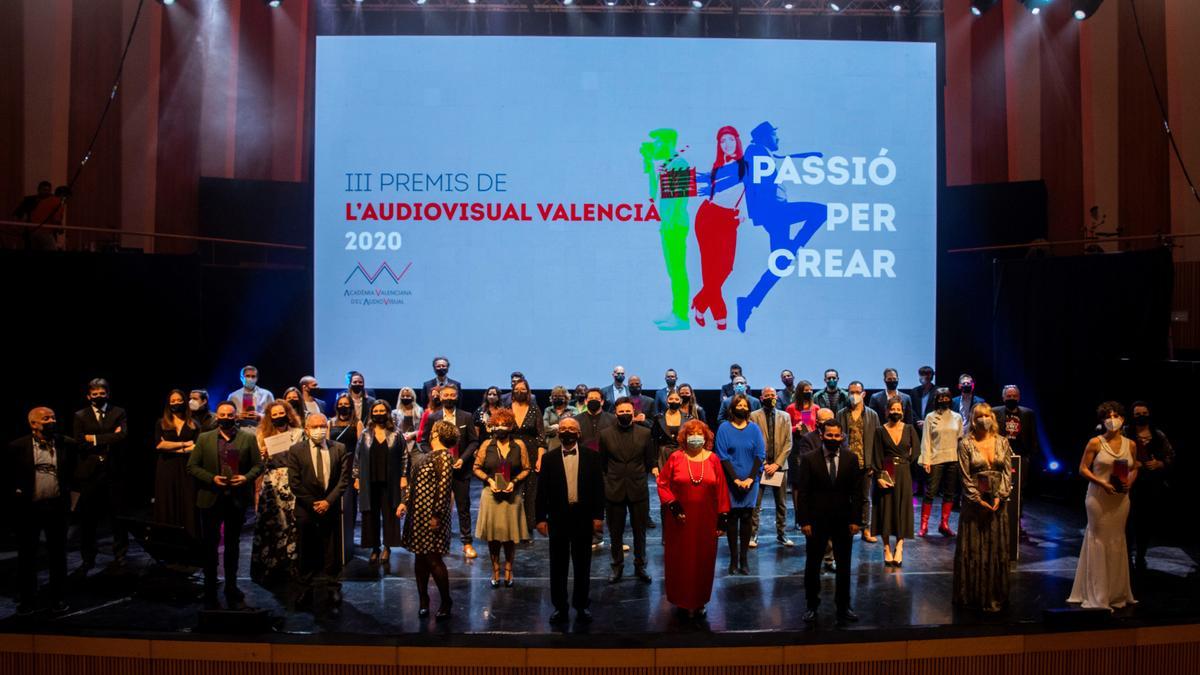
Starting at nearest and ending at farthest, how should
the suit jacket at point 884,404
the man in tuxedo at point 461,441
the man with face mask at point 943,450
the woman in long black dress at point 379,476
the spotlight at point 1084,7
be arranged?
the woman in long black dress at point 379,476 < the man in tuxedo at point 461,441 < the man with face mask at point 943,450 < the suit jacket at point 884,404 < the spotlight at point 1084,7

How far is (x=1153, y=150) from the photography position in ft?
36.1

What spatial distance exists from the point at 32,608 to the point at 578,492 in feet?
12.0

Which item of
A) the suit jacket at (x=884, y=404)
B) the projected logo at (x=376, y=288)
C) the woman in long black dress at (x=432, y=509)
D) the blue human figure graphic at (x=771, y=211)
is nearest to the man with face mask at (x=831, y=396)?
the suit jacket at (x=884, y=404)

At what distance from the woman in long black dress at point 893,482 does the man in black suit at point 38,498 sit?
5.91m

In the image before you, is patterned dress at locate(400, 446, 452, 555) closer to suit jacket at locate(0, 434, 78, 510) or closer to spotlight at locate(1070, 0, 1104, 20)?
suit jacket at locate(0, 434, 78, 510)

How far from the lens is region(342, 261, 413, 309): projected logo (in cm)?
1028

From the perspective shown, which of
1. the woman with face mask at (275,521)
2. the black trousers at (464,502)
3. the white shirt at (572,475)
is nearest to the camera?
the white shirt at (572,475)

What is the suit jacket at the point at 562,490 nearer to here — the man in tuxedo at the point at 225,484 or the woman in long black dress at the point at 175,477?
the man in tuxedo at the point at 225,484

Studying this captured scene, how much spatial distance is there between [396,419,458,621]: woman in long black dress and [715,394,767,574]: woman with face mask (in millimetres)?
2068

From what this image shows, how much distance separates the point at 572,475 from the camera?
19.5 feet

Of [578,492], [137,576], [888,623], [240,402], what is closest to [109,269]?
[240,402]

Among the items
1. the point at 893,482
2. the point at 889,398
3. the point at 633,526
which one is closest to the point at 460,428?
the point at 633,526

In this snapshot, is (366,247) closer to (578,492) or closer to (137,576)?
(137,576)

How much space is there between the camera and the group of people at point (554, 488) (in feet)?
19.2
